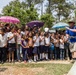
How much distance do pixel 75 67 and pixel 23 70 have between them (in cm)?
373

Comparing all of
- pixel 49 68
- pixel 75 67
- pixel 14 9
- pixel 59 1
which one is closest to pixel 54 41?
pixel 49 68

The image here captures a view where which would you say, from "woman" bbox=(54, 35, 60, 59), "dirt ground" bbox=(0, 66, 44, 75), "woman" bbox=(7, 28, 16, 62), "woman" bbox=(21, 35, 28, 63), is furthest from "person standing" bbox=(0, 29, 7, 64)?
"woman" bbox=(54, 35, 60, 59)

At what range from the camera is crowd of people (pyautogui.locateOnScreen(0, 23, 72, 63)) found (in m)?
14.0

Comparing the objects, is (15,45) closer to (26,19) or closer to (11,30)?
(11,30)

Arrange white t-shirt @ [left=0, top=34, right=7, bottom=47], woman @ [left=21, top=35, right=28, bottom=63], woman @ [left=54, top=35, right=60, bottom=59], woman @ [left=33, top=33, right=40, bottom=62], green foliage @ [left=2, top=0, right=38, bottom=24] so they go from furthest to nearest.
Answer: green foliage @ [left=2, top=0, right=38, bottom=24] → woman @ [left=54, top=35, right=60, bottom=59] → woman @ [left=33, top=33, right=40, bottom=62] → woman @ [left=21, top=35, right=28, bottom=63] → white t-shirt @ [left=0, top=34, right=7, bottom=47]

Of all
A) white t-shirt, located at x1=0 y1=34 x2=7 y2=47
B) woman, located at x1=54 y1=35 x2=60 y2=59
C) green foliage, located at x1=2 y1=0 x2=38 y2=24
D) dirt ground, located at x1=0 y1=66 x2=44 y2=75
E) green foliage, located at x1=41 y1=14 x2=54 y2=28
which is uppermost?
green foliage, located at x1=2 y1=0 x2=38 y2=24

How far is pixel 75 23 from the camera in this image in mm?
13266

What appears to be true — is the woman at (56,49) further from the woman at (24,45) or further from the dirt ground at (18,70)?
the dirt ground at (18,70)

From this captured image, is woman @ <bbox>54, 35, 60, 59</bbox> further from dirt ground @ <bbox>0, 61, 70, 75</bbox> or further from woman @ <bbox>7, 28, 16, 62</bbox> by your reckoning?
dirt ground @ <bbox>0, 61, 70, 75</bbox>

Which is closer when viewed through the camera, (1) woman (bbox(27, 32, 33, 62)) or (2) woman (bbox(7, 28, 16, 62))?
(2) woman (bbox(7, 28, 16, 62))

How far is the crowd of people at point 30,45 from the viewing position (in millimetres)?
14008

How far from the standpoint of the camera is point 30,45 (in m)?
14.7

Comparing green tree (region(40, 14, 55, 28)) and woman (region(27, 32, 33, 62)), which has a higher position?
green tree (region(40, 14, 55, 28))

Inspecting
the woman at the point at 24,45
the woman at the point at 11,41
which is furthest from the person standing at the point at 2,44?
the woman at the point at 24,45
